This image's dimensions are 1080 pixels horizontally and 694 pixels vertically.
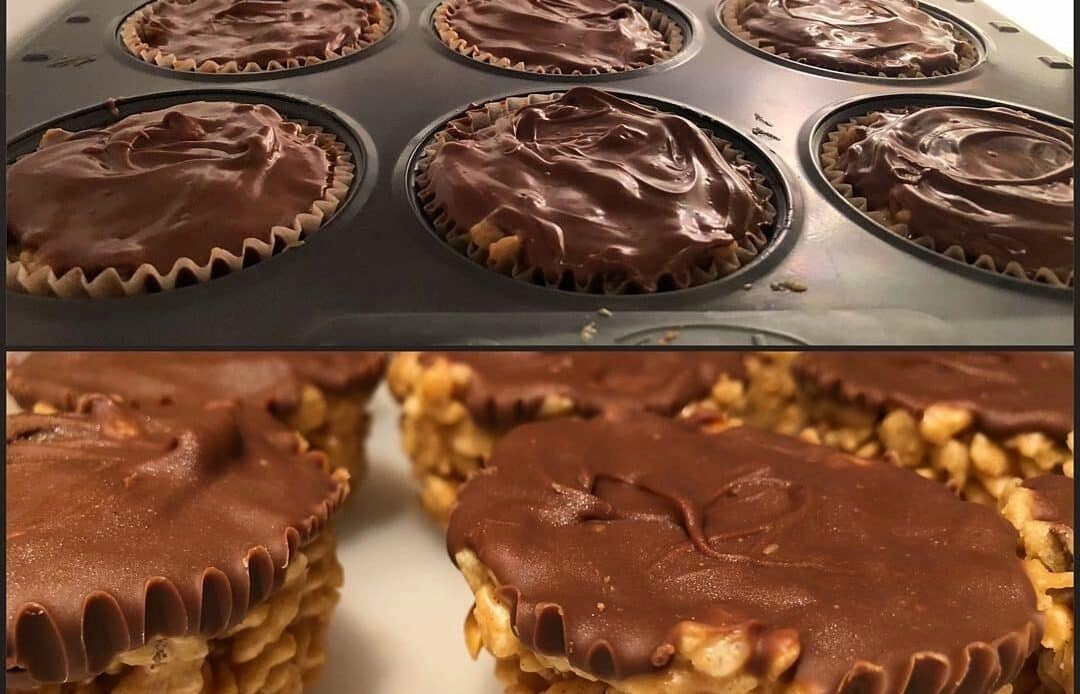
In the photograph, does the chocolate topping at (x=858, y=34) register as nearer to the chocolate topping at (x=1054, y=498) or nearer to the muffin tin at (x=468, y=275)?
the muffin tin at (x=468, y=275)

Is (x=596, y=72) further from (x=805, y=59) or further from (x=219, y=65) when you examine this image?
(x=219, y=65)

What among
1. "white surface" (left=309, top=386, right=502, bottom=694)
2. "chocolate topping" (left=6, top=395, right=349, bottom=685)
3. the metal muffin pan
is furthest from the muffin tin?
"white surface" (left=309, top=386, right=502, bottom=694)

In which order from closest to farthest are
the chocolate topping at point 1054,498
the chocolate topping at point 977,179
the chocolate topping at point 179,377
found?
the chocolate topping at point 977,179
the chocolate topping at point 1054,498
the chocolate topping at point 179,377

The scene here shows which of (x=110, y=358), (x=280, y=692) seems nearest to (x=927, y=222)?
(x=280, y=692)

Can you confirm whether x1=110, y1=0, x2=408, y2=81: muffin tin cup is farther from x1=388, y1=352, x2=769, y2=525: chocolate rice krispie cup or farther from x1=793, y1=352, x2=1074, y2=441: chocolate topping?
x1=793, y1=352, x2=1074, y2=441: chocolate topping

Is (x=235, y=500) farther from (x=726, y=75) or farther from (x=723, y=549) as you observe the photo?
(x=726, y=75)

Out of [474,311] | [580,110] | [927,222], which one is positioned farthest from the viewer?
[580,110]

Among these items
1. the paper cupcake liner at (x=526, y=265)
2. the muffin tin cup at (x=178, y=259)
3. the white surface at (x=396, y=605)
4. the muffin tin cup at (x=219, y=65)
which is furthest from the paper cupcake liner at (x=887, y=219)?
the white surface at (x=396, y=605)
